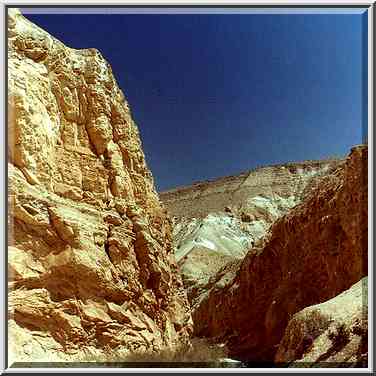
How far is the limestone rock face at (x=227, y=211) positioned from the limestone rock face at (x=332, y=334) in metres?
21.5

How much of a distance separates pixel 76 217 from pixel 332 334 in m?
4.48

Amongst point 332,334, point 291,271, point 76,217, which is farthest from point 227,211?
A: point 332,334

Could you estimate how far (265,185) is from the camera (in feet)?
172

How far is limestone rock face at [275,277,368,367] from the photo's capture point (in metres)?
8.09

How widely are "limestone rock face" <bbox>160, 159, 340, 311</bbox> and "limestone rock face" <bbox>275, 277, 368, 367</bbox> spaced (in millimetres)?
21547

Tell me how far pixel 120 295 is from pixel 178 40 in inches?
173

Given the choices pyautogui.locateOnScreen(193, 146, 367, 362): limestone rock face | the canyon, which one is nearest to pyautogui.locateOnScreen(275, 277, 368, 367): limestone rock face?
the canyon

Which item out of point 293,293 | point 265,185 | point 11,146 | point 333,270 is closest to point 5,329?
point 11,146

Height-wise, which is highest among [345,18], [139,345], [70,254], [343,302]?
[345,18]

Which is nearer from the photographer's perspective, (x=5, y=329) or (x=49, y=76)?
(x=5, y=329)

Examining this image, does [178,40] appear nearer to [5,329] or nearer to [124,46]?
[124,46]

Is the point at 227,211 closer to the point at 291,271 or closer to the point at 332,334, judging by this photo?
the point at 291,271

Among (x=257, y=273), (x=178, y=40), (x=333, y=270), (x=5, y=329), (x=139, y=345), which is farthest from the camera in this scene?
(x=257, y=273)

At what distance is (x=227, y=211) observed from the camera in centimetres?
4816
